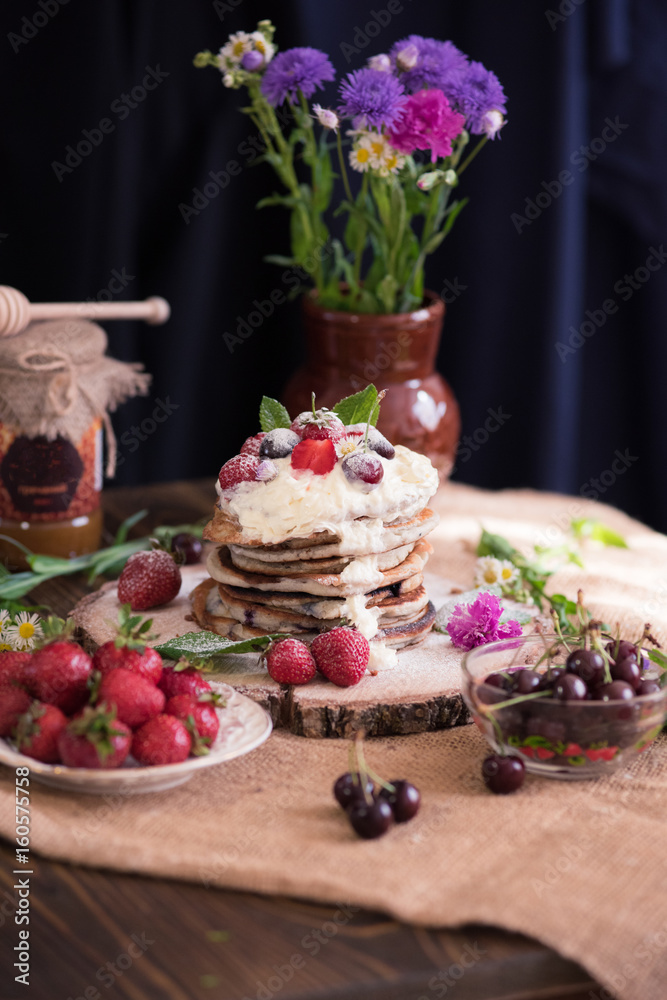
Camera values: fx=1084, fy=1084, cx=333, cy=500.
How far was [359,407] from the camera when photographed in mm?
1750

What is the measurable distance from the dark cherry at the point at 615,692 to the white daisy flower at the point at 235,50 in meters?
1.47

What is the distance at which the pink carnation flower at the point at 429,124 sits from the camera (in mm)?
1970

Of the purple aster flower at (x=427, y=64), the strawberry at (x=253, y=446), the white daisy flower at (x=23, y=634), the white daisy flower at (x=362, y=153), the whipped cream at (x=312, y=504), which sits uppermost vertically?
the purple aster flower at (x=427, y=64)

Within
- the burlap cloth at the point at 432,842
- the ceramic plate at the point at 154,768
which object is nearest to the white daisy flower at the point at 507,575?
the burlap cloth at the point at 432,842

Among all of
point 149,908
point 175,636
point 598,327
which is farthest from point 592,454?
point 149,908

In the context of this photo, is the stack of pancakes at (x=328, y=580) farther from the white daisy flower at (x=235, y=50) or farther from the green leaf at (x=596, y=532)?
the white daisy flower at (x=235, y=50)

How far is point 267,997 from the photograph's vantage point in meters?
1.04

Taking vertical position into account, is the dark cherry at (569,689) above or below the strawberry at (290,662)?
above

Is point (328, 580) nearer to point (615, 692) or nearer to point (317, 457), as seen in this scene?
point (317, 457)

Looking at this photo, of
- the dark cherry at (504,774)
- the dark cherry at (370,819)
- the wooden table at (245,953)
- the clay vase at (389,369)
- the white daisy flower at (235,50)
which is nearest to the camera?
the wooden table at (245,953)

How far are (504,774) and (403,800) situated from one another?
15 centimetres

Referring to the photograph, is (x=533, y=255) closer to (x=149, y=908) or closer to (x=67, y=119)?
(x=67, y=119)

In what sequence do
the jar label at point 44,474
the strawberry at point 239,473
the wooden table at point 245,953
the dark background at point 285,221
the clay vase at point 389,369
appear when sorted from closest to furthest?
the wooden table at point 245,953
the strawberry at point 239,473
the jar label at point 44,474
the clay vase at point 389,369
the dark background at point 285,221

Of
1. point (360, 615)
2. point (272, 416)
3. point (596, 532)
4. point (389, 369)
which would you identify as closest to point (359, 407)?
point (272, 416)
